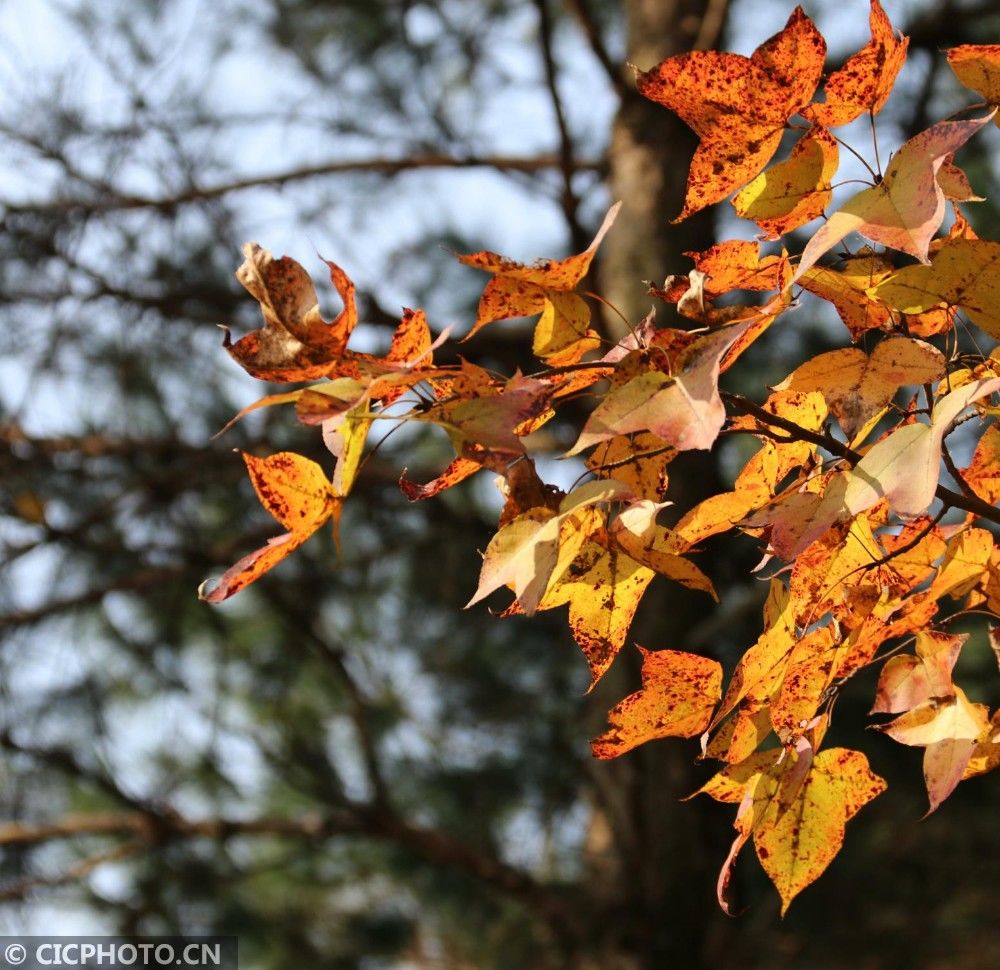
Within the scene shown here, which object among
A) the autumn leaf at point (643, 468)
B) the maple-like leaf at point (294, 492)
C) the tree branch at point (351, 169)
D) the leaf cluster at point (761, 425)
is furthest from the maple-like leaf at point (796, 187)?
the tree branch at point (351, 169)

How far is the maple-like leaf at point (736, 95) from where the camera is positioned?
0.48m

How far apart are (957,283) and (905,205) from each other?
0.19 ft

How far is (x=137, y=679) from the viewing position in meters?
3.27

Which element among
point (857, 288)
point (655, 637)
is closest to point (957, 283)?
point (857, 288)

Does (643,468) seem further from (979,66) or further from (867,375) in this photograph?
(979,66)

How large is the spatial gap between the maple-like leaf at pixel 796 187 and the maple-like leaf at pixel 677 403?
0.32 ft

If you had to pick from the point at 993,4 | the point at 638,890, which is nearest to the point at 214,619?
the point at 638,890

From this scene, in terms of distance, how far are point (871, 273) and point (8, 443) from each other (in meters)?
1.69

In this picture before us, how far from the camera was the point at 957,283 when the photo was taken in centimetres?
50

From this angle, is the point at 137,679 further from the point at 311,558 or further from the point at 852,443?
the point at 852,443

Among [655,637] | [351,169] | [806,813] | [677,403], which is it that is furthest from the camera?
[351,169]

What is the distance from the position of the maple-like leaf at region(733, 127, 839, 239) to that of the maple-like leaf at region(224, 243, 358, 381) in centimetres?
19

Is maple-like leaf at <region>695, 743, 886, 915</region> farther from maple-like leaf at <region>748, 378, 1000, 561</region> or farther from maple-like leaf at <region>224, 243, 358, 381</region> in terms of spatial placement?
maple-like leaf at <region>224, 243, 358, 381</region>

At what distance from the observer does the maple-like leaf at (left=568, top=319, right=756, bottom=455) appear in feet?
1.36
